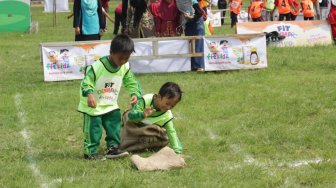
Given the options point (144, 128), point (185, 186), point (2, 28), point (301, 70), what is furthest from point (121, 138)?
point (2, 28)

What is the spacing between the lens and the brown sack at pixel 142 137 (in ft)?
23.6

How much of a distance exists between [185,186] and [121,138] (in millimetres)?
1600

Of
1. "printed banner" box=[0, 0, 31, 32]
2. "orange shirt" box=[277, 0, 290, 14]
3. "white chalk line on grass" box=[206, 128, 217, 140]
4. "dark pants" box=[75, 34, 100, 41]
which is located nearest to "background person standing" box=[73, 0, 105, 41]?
"dark pants" box=[75, 34, 100, 41]

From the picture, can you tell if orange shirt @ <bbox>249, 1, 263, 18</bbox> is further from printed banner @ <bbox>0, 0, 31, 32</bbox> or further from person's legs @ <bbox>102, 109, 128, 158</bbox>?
person's legs @ <bbox>102, 109, 128, 158</bbox>

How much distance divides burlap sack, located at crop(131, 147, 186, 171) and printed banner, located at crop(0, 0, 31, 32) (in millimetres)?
19269

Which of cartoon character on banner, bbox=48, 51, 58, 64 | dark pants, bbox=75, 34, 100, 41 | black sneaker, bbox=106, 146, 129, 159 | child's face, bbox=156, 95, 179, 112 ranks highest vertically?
dark pants, bbox=75, 34, 100, 41

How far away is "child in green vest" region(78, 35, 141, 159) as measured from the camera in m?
6.80

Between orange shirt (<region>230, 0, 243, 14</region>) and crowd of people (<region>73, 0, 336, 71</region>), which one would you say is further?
orange shirt (<region>230, 0, 243, 14</region>)

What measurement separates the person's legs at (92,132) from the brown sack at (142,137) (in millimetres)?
426

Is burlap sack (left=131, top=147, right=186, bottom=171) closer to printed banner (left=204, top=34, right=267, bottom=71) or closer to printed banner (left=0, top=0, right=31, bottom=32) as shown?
printed banner (left=204, top=34, right=267, bottom=71)

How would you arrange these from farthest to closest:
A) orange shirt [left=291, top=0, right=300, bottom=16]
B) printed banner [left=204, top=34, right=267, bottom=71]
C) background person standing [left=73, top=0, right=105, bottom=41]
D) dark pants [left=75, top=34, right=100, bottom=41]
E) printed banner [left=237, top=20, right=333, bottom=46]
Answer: orange shirt [left=291, top=0, right=300, bottom=16], printed banner [left=237, top=20, right=333, bottom=46], printed banner [left=204, top=34, right=267, bottom=71], dark pants [left=75, top=34, right=100, bottom=41], background person standing [left=73, top=0, right=105, bottom=41]

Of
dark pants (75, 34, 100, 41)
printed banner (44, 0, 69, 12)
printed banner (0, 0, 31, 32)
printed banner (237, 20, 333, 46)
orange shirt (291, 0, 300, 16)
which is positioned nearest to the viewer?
dark pants (75, 34, 100, 41)

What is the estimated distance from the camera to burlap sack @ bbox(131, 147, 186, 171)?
6414 mm

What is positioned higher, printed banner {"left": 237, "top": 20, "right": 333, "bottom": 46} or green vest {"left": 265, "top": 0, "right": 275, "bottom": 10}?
green vest {"left": 265, "top": 0, "right": 275, "bottom": 10}
